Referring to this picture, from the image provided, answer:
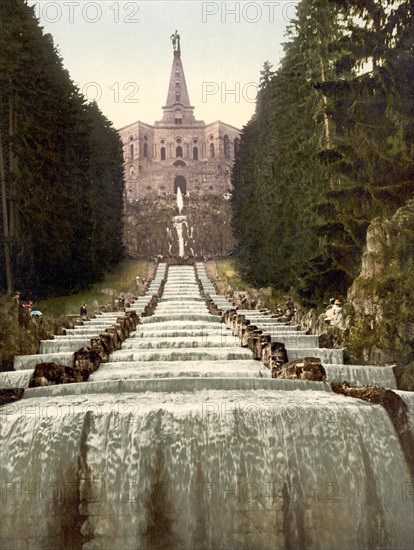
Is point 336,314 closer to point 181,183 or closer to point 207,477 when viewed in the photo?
point 207,477

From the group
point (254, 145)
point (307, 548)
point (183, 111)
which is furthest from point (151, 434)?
point (183, 111)

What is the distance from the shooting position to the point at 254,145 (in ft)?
184

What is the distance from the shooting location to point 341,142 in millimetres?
23969

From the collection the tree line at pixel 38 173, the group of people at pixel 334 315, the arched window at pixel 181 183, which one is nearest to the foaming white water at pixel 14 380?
the group of people at pixel 334 315

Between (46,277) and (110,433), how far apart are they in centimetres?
2729

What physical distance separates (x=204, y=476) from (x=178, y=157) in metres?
117

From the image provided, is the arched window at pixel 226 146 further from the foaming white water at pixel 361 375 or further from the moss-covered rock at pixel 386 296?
the foaming white water at pixel 361 375

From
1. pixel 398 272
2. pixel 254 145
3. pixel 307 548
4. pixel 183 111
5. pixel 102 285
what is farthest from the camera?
pixel 183 111

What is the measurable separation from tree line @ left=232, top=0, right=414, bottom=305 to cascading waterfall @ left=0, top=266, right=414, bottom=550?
10483mm

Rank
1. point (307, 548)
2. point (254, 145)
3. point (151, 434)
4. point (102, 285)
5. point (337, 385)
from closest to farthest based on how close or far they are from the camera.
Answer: point (307, 548)
point (151, 434)
point (337, 385)
point (102, 285)
point (254, 145)

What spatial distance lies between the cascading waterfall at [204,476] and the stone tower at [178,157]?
365 ft

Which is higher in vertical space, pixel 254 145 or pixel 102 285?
pixel 254 145

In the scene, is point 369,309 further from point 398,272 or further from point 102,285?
point 102,285

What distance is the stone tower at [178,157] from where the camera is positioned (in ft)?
403
